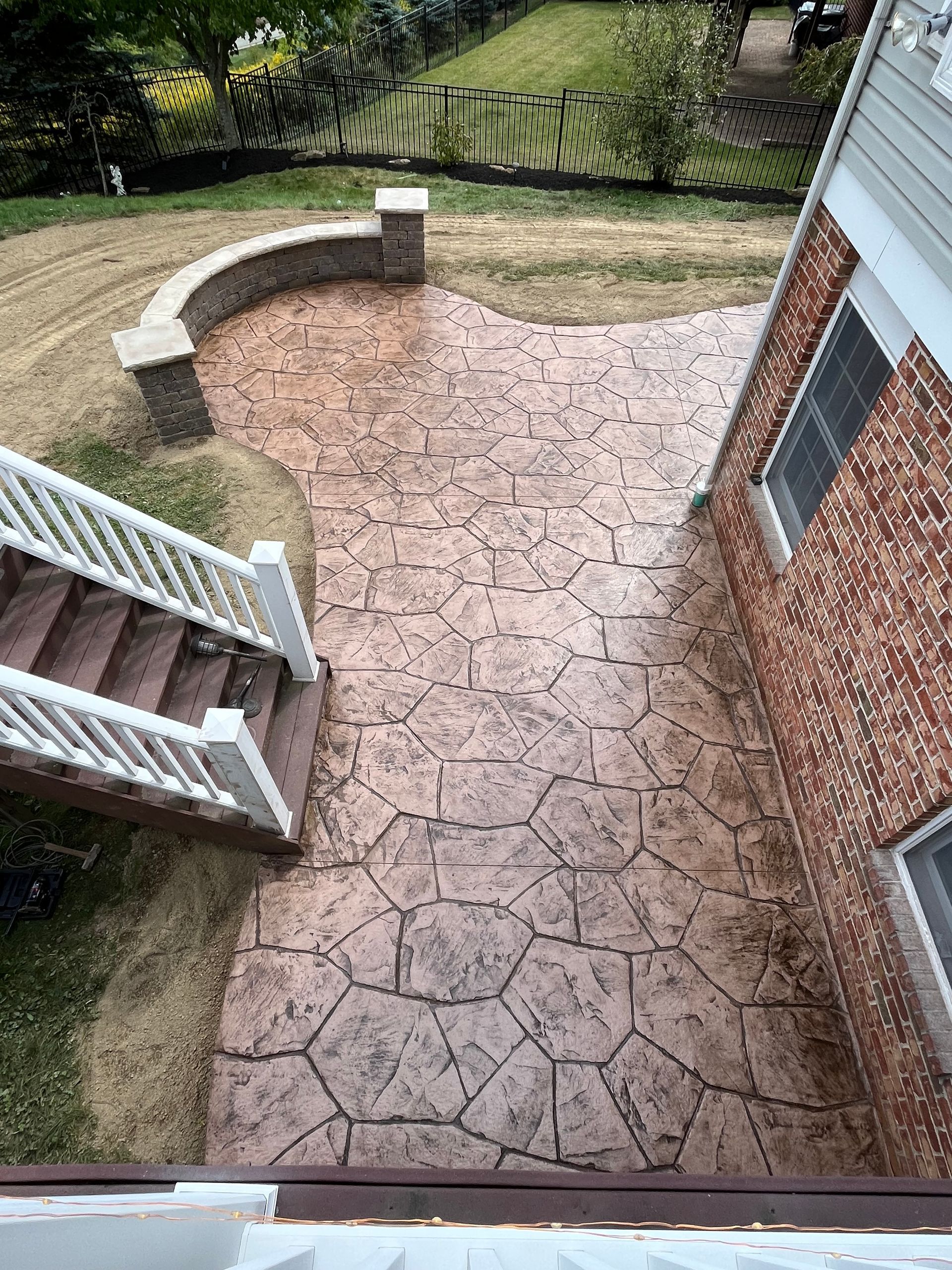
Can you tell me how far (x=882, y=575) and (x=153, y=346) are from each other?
5901mm

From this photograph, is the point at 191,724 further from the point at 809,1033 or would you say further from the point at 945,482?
the point at 945,482

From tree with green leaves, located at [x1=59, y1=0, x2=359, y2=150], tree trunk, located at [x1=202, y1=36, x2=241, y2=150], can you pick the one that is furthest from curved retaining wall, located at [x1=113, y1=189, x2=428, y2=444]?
tree trunk, located at [x1=202, y1=36, x2=241, y2=150]

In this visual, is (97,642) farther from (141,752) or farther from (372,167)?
(372,167)

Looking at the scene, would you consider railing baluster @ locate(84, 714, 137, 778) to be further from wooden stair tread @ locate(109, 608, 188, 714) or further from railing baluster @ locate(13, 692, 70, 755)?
wooden stair tread @ locate(109, 608, 188, 714)

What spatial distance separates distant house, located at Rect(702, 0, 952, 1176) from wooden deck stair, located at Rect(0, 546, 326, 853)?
10.3ft

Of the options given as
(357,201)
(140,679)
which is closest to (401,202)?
(357,201)

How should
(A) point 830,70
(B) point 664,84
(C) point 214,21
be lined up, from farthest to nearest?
(A) point 830,70, (B) point 664,84, (C) point 214,21

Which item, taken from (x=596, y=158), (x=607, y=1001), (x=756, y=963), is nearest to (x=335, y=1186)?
(x=607, y=1001)

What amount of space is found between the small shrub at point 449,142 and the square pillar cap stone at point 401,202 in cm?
717

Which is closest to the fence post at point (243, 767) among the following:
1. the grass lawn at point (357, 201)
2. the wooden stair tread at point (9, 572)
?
the wooden stair tread at point (9, 572)

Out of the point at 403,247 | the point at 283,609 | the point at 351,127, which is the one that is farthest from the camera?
the point at 351,127

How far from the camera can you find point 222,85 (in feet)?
45.1

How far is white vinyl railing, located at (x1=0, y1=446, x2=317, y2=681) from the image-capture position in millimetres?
3820

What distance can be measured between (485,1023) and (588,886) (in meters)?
0.95
